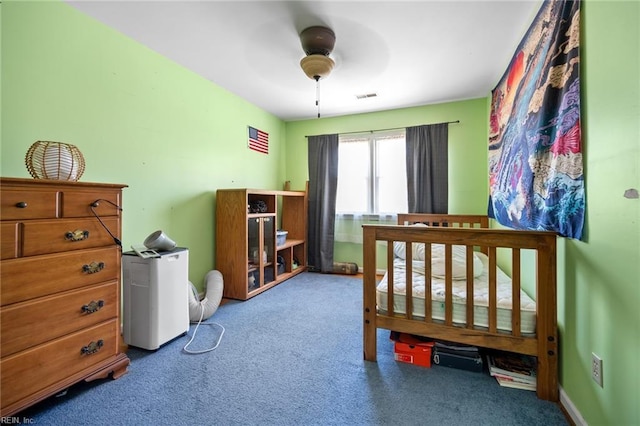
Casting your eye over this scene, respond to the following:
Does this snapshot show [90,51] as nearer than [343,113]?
Yes

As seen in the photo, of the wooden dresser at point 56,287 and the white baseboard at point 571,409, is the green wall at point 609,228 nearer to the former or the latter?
the white baseboard at point 571,409

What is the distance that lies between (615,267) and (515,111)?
1.47m

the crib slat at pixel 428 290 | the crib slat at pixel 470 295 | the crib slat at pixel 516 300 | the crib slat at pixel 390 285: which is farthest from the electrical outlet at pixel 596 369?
the crib slat at pixel 390 285

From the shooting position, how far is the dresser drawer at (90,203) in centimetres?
126

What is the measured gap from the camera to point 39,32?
5.13ft

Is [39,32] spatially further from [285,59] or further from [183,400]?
[183,400]

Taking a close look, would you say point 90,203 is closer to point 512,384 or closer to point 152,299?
point 152,299

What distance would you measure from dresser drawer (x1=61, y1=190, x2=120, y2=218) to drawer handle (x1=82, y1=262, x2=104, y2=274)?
0.26 metres

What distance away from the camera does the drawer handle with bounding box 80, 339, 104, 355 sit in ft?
4.35

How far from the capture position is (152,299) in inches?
67.9

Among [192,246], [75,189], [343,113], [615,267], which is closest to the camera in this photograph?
[615,267]

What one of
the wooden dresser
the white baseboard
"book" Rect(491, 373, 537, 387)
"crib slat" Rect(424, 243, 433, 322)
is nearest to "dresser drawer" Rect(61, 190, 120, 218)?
the wooden dresser

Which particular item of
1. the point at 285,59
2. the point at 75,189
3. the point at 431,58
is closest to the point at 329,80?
the point at 285,59

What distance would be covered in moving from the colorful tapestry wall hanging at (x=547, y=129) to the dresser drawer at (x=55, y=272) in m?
2.42
